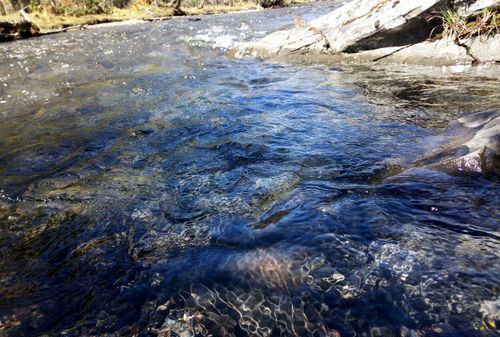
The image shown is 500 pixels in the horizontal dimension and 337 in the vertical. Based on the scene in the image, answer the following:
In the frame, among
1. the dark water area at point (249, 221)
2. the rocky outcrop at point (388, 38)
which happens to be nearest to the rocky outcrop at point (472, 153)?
the dark water area at point (249, 221)

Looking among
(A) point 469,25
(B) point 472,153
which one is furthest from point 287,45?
(B) point 472,153

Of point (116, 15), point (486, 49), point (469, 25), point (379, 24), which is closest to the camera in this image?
point (486, 49)

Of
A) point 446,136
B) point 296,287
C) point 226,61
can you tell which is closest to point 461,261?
point 296,287

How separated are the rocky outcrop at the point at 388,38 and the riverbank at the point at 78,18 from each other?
15770 mm

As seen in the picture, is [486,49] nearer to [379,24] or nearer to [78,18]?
[379,24]

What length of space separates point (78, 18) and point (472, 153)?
27.6m

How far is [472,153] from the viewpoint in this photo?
145 inches

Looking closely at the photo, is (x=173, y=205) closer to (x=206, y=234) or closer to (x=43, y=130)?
(x=206, y=234)

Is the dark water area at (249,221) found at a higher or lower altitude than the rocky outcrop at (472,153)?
lower

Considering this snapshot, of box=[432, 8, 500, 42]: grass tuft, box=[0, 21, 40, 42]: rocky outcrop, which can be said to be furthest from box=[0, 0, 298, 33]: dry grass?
box=[432, 8, 500, 42]: grass tuft

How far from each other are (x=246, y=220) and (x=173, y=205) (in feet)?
2.76

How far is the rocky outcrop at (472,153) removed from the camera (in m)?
3.60

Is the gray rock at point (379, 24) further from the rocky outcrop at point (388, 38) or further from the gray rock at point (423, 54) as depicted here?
the gray rock at point (423, 54)

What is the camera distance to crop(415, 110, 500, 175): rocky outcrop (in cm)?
360
